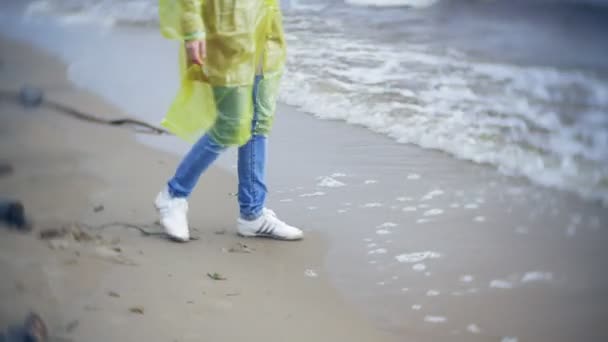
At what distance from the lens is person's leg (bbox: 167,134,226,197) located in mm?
1438

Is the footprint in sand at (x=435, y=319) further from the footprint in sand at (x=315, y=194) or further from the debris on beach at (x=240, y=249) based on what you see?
the footprint in sand at (x=315, y=194)

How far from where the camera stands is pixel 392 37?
14.2 ft

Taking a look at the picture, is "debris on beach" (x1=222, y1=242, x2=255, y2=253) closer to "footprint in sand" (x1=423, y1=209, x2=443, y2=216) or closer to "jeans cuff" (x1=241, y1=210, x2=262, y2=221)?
"jeans cuff" (x1=241, y1=210, x2=262, y2=221)

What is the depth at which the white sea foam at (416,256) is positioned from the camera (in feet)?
4.72

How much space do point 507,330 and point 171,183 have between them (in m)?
0.81

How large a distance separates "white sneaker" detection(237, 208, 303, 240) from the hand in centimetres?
43

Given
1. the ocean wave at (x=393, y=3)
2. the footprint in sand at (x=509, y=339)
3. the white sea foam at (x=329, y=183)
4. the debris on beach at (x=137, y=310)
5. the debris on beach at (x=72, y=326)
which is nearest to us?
the debris on beach at (x=72, y=326)

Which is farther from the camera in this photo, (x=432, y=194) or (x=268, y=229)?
(x=432, y=194)

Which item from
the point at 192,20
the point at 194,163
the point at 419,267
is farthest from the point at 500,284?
the point at 192,20

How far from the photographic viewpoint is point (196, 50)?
1.27 meters

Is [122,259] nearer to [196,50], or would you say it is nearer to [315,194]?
[196,50]

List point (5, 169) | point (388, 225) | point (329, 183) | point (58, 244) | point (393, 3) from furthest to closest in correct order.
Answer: point (393, 3) → point (329, 183) → point (388, 225) → point (58, 244) → point (5, 169)

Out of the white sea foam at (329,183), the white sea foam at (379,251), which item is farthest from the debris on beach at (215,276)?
the white sea foam at (329,183)

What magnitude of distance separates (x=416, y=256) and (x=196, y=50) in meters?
0.68
